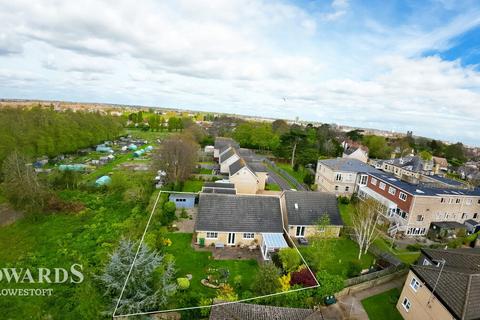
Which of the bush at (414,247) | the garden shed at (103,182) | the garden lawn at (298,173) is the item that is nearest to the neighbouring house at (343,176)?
the garden lawn at (298,173)

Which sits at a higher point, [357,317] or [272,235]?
[272,235]

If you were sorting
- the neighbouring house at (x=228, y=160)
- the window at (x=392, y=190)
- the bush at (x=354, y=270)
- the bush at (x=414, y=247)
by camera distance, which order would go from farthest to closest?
1. the neighbouring house at (x=228, y=160)
2. the window at (x=392, y=190)
3. the bush at (x=414, y=247)
4. the bush at (x=354, y=270)

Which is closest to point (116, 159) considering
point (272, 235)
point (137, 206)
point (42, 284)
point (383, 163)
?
point (137, 206)

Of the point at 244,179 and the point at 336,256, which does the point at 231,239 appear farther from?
the point at 244,179

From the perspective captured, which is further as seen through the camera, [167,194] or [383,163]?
[383,163]

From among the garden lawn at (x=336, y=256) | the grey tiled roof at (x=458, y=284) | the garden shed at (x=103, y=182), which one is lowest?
the garden shed at (x=103, y=182)

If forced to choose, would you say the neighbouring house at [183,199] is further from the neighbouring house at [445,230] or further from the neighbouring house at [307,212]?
the neighbouring house at [445,230]

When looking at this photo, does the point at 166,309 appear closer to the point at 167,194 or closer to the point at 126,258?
the point at 126,258

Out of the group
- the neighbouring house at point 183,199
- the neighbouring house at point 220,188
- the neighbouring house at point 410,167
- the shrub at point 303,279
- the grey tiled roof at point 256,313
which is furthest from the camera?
the neighbouring house at point 410,167
